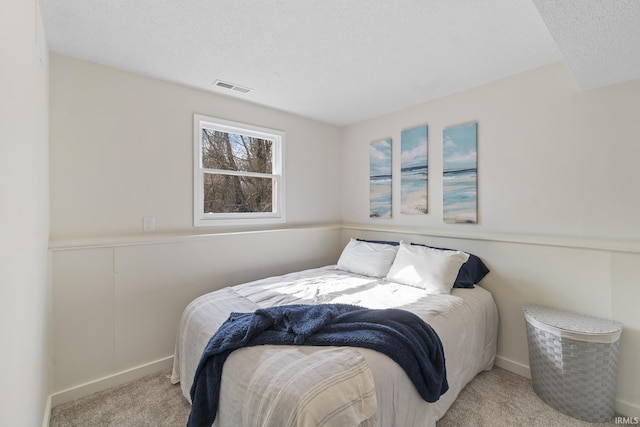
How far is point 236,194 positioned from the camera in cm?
313

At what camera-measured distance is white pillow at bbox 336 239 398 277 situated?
2.84 metres

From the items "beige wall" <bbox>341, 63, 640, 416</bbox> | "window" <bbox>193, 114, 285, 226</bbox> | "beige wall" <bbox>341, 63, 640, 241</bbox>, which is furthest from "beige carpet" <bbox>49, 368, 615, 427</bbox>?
"window" <bbox>193, 114, 285, 226</bbox>

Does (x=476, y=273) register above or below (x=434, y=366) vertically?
above

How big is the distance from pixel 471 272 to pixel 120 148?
313cm

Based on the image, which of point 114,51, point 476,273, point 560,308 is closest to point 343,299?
point 476,273

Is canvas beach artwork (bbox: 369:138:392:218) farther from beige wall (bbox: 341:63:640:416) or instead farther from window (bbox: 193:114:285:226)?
window (bbox: 193:114:285:226)

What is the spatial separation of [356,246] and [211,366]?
6.59 feet

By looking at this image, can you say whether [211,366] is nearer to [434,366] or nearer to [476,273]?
[434,366]

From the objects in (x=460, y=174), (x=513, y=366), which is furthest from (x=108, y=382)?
(x=460, y=174)

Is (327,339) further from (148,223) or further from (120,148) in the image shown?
(120,148)

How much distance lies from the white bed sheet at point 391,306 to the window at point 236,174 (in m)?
0.91

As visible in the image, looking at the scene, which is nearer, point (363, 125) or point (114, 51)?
point (114, 51)

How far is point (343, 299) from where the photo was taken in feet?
7.12

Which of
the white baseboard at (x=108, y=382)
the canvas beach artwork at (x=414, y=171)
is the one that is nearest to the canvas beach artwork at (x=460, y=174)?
the canvas beach artwork at (x=414, y=171)
